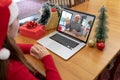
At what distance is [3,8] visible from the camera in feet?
2.12

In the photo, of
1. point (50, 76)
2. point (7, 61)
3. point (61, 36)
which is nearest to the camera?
point (7, 61)

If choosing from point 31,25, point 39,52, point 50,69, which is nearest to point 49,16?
point 31,25

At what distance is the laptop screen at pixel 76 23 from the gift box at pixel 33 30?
0.17 meters

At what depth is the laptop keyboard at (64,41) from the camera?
117 centimetres

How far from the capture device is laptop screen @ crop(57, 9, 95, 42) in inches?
45.5

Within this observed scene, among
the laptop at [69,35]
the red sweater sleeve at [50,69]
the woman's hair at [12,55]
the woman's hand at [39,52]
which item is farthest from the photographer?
the laptop at [69,35]

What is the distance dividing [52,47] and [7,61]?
1.42 feet

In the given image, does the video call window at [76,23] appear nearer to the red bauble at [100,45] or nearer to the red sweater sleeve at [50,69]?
the red bauble at [100,45]

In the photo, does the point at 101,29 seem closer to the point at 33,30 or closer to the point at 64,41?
the point at 64,41

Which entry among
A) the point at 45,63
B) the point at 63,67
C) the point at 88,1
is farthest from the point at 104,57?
the point at 88,1

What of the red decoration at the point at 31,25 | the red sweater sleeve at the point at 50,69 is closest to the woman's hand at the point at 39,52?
the red sweater sleeve at the point at 50,69

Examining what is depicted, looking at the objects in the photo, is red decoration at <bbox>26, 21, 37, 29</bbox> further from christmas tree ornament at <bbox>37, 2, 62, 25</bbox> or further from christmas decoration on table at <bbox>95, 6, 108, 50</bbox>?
christmas decoration on table at <bbox>95, 6, 108, 50</bbox>

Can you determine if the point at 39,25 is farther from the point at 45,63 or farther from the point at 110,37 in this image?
the point at 110,37

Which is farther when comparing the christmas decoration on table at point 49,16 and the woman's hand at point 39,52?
the christmas decoration on table at point 49,16
